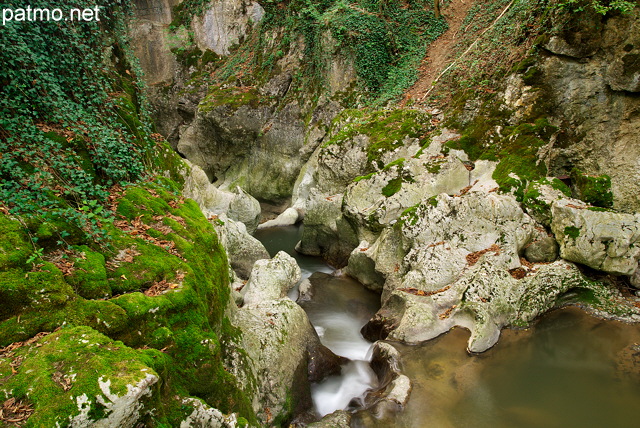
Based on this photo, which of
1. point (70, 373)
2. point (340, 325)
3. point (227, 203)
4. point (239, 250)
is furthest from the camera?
point (227, 203)

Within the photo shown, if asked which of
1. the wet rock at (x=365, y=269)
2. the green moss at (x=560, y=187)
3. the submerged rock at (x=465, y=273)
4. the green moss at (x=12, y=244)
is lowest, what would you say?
the wet rock at (x=365, y=269)

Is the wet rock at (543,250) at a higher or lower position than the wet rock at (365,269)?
higher

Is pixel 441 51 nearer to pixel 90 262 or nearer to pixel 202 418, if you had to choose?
pixel 90 262

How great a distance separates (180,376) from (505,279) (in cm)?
667

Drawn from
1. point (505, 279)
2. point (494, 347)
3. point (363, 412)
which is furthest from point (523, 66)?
point (363, 412)

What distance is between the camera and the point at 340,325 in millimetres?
9312

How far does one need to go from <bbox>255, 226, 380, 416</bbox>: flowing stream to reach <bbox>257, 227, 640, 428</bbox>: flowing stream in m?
0.02

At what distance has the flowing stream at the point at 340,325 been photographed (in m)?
6.57

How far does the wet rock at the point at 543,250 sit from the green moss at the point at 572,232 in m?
0.46

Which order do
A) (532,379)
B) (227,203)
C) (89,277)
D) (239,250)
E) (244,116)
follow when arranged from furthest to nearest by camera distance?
(244,116)
(227,203)
(239,250)
(532,379)
(89,277)

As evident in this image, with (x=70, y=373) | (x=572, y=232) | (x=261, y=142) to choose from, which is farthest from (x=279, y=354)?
(x=261, y=142)

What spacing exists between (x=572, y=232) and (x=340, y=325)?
5.78 meters

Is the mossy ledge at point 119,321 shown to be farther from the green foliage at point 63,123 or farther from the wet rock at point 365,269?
the wet rock at point 365,269

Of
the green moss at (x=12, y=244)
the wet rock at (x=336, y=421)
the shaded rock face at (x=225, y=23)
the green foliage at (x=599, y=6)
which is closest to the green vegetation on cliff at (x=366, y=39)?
the shaded rock face at (x=225, y=23)
